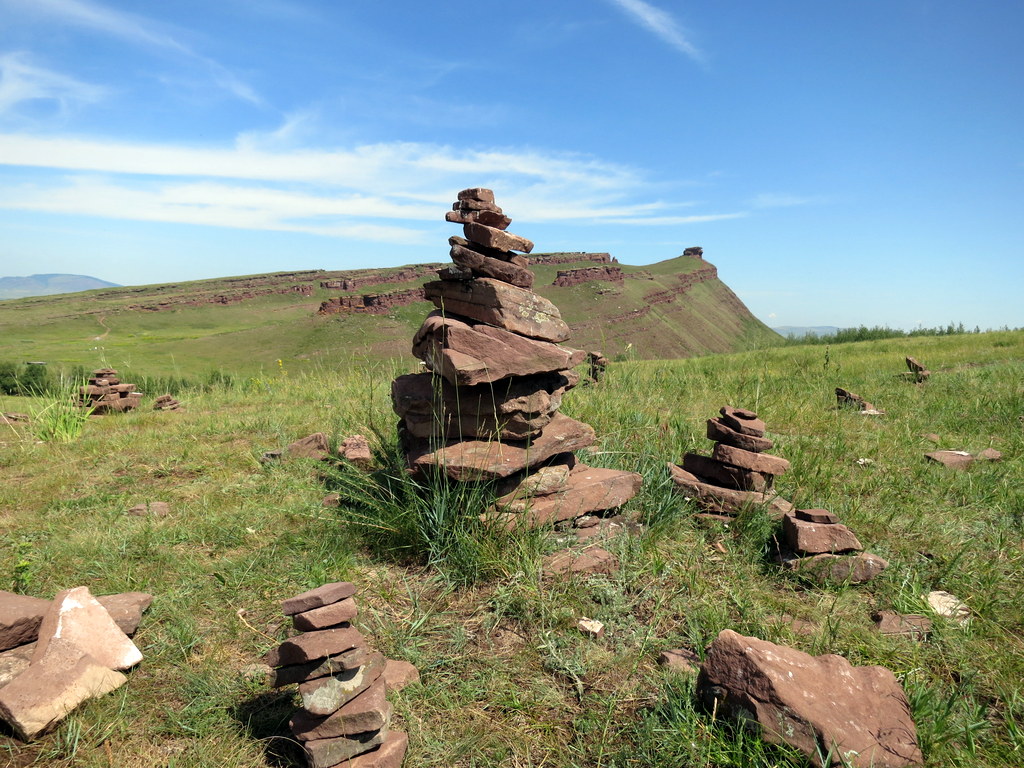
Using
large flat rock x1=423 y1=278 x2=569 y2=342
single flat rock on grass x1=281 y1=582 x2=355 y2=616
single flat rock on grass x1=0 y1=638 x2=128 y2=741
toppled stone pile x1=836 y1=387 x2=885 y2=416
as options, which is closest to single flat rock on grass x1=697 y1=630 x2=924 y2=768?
single flat rock on grass x1=281 y1=582 x2=355 y2=616

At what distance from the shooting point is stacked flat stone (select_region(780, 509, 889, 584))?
A: 12.6 feet

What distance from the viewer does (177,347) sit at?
228 ft

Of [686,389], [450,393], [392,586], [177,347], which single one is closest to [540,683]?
[392,586]

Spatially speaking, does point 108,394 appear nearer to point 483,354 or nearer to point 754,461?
point 483,354

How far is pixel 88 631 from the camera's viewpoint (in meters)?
3.03

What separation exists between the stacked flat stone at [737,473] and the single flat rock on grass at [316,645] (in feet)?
10.4

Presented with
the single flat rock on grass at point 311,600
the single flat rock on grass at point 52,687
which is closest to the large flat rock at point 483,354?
the single flat rock on grass at point 311,600

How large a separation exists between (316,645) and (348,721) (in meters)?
0.36

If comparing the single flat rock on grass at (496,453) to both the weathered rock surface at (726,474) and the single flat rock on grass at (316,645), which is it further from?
the single flat rock on grass at (316,645)

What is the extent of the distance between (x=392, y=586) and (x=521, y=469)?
129 centimetres

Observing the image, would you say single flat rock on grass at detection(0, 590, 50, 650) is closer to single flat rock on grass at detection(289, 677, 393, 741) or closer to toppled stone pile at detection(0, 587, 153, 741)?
toppled stone pile at detection(0, 587, 153, 741)

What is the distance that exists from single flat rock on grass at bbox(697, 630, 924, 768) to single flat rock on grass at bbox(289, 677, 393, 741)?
5.08 feet

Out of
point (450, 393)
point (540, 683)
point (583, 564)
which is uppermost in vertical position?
point (450, 393)

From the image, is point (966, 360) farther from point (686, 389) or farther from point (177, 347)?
point (177, 347)
